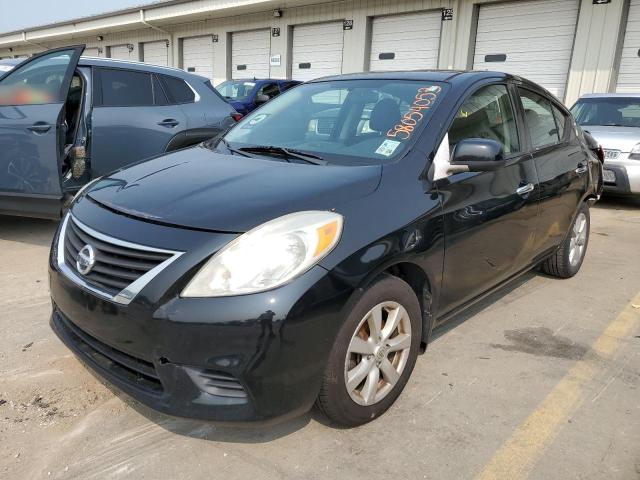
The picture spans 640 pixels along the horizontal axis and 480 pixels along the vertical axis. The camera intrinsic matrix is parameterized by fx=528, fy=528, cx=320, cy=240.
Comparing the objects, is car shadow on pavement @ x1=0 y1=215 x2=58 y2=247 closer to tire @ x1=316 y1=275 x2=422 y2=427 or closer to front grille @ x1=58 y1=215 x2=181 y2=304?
front grille @ x1=58 y1=215 x2=181 y2=304

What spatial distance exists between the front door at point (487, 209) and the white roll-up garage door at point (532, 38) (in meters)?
9.88

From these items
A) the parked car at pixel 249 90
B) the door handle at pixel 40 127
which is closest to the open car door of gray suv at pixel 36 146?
the door handle at pixel 40 127

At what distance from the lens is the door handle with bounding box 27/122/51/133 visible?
174 inches

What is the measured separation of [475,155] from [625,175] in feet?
18.8

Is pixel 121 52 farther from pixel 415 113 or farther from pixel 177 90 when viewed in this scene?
pixel 415 113

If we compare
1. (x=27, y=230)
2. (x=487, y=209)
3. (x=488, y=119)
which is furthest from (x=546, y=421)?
(x=27, y=230)

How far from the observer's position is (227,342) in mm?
1876

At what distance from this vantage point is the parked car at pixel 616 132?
7.26 metres

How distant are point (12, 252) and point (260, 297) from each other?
12.6ft

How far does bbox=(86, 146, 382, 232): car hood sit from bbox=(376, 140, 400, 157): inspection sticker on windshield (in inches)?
7.6

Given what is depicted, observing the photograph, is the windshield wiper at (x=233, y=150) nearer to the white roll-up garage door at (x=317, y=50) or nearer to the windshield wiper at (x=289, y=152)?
the windshield wiper at (x=289, y=152)

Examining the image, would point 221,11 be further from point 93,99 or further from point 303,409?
point 303,409

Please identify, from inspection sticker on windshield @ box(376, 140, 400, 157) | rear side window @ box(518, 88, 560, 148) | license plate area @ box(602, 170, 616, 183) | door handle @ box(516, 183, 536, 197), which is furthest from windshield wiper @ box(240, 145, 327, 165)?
license plate area @ box(602, 170, 616, 183)

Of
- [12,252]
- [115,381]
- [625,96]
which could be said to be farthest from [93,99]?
[625,96]
